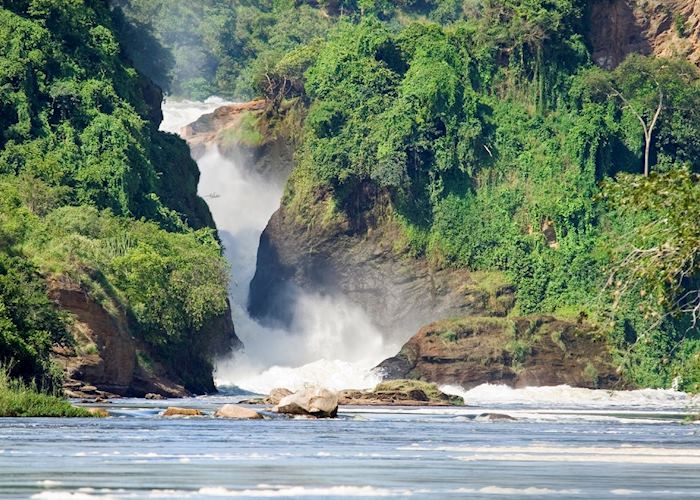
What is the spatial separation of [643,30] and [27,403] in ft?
337

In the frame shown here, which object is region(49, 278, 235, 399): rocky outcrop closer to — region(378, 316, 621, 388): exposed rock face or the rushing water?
the rushing water

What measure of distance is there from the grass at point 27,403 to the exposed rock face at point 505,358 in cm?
6191

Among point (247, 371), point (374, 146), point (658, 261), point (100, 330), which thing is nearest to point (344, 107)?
point (374, 146)

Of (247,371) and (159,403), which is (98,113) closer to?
(247,371)

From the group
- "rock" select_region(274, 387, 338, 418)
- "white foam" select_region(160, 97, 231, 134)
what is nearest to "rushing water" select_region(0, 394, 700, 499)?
"rock" select_region(274, 387, 338, 418)

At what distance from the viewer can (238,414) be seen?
72.9 meters

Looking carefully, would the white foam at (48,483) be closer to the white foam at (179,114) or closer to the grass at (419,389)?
the grass at (419,389)

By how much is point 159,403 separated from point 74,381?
4.86m

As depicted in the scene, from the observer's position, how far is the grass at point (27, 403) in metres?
63.8

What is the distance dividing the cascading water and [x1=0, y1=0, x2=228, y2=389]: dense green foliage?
9.72 metres

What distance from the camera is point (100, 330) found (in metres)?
94.6

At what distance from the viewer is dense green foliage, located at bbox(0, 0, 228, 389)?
10200 cm

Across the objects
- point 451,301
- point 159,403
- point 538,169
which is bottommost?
point 159,403

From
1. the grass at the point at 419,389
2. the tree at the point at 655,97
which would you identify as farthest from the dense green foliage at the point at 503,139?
the grass at the point at 419,389
